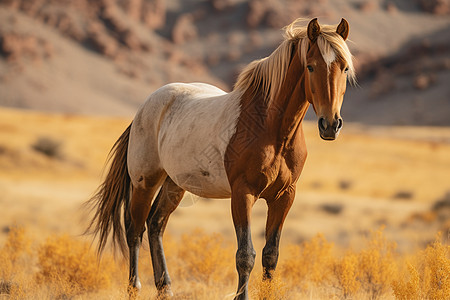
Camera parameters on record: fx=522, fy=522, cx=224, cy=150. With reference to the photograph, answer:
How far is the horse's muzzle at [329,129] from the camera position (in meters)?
3.86

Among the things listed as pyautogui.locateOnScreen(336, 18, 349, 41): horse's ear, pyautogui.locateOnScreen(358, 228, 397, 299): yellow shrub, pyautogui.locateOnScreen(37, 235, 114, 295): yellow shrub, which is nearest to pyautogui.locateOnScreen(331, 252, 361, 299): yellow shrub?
pyautogui.locateOnScreen(358, 228, 397, 299): yellow shrub

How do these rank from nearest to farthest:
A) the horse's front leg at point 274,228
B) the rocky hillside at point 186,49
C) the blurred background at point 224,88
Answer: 1. the horse's front leg at point 274,228
2. the blurred background at point 224,88
3. the rocky hillside at point 186,49

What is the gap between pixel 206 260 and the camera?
6359 millimetres

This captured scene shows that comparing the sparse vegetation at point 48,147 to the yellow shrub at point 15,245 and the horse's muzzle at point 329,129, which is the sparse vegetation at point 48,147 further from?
the horse's muzzle at point 329,129

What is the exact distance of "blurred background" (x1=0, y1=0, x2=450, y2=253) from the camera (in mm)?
15859

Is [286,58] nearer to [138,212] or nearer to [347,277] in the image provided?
[347,277]

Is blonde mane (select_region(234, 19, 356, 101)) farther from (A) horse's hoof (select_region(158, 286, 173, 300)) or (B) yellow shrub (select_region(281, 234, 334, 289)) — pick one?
(B) yellow shrub (select_region(281, 234, 334, 289))

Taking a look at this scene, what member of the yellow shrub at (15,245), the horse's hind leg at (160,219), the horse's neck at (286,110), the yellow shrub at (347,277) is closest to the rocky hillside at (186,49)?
the yellow shrub at (15,245)

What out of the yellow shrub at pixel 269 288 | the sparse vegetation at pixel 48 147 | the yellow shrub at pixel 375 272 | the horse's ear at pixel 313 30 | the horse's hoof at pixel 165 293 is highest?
the horse's ear at pixel 313 30

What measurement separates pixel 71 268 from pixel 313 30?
13.2 ft

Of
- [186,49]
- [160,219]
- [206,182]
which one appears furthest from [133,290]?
[186,49]

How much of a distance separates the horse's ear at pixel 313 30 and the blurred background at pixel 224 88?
611mm

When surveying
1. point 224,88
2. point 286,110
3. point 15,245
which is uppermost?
point 286,110

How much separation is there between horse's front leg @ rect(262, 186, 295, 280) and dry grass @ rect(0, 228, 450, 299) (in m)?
0.22
